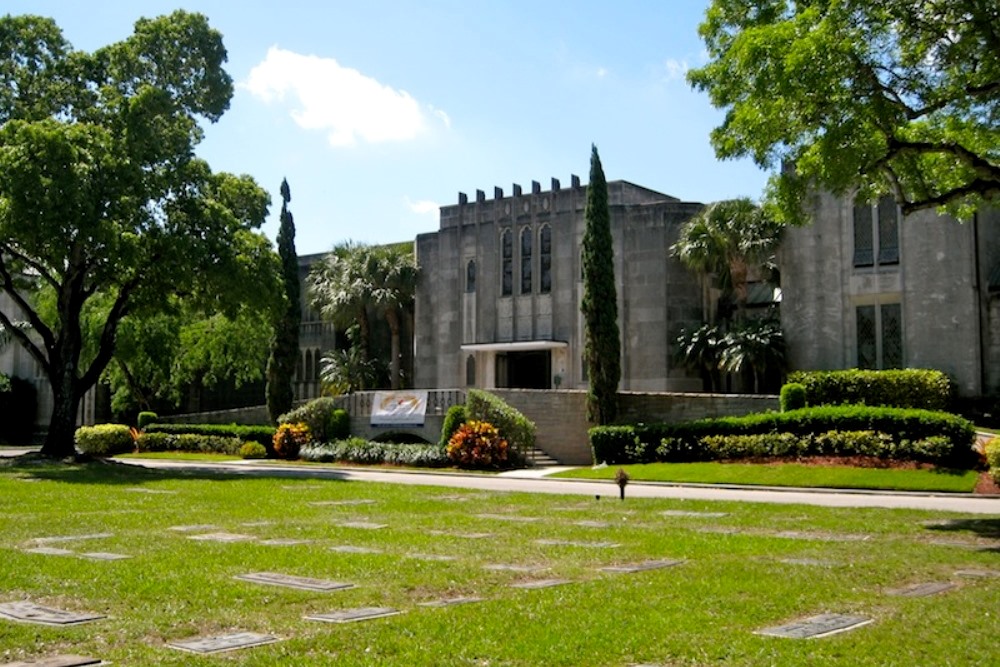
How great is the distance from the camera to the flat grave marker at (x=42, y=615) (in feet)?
25.5

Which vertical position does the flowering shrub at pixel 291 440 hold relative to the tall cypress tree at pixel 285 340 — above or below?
below

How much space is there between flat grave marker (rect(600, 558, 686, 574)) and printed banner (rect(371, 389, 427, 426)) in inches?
1106

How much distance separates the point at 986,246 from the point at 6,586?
3226 centimetres

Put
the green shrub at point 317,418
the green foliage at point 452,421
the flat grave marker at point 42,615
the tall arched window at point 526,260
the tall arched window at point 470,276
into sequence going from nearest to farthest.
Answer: the flat grave marker at point 42,615 → the green foliage at point 452,421 → the green shrub at point 317,418 → the tall arched window at point 526,260 → the tall arched window at point 470,276

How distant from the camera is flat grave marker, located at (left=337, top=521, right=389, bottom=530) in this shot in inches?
593

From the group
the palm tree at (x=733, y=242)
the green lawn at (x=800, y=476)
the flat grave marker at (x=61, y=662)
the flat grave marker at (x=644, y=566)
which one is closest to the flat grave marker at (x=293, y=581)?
the flat grave marker at (x=61, y=662)

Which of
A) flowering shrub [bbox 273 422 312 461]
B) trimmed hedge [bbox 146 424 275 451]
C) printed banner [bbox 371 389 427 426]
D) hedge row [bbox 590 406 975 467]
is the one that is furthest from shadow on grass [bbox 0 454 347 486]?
hedge row [bbox 590 406 975 467]

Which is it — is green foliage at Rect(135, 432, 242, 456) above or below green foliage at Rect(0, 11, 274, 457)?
below

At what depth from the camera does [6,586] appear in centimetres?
929

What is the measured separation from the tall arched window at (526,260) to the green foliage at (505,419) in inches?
401

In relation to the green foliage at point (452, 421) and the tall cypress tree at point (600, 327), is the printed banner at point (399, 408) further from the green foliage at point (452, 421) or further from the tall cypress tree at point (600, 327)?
the tall cypress tree at point (600, 327)

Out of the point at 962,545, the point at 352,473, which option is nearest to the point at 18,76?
the point at 352,473

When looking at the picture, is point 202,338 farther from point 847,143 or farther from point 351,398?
point 847,143

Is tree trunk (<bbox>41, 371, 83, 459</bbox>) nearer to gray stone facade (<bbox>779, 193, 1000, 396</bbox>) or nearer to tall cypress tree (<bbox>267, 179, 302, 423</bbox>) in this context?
tall cypress tree (<bbox>267, 179, 302, 423</bbox>)
